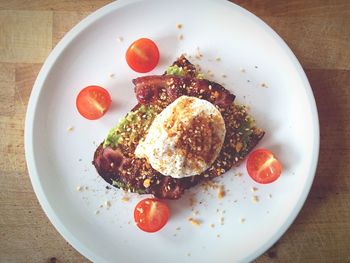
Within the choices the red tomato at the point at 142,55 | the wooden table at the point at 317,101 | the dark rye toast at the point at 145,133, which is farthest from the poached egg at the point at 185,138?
the wooden table at the point at 317,101

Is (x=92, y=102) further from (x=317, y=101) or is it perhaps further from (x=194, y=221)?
(x=317, y=101)

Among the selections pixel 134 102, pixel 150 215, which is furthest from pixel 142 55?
pixel 150 215

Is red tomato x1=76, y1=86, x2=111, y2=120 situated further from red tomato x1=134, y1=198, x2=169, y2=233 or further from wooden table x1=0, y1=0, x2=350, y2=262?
red tomato x1=134, y1=198, x2=169, y2=233

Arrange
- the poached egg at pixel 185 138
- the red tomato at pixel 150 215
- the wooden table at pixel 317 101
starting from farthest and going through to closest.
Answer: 1. the wooden table at pixel 317 101
2. the red tomato at pixel 150 215
3. the poached egg at pixel 185 138

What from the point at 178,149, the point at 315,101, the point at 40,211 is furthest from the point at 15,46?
the point at 315,101

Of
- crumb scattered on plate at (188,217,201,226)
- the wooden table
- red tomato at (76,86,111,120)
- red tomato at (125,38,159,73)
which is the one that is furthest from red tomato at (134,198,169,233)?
red tomato at (125,38,159,73)

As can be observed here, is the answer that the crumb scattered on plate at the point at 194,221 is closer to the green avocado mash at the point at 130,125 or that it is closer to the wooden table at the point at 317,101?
the wooden table at the point at 317,101
